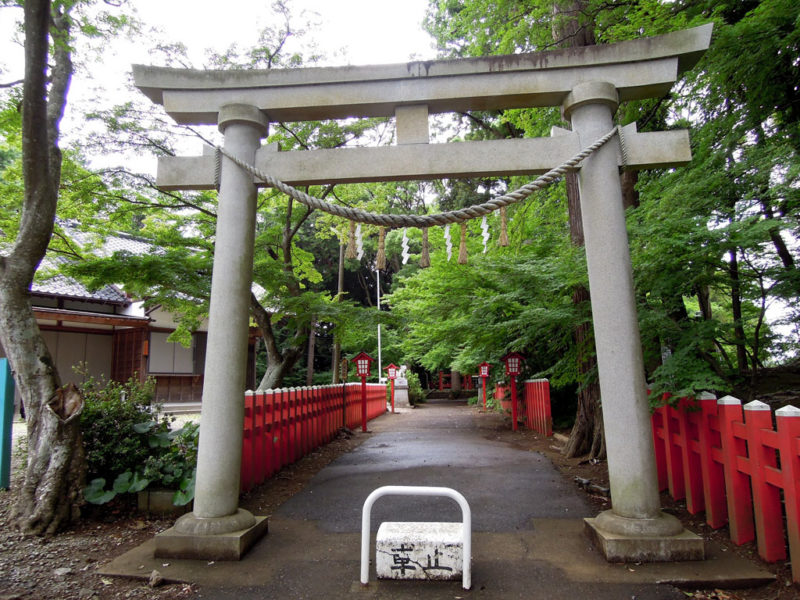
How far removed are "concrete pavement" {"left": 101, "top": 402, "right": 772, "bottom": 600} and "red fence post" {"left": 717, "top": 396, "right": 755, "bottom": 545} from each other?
0.91 feet

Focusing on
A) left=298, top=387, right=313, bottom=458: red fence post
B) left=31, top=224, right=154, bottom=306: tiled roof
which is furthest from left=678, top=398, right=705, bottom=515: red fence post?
left=31, top=224, right=154, bottom=306: tiled roof

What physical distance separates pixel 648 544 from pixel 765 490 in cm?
91

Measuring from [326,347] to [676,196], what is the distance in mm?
27048

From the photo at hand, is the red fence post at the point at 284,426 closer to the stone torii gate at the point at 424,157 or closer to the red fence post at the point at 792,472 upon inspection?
the stone torii gate at the point at 424,157

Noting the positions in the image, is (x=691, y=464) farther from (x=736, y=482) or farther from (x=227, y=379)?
(x=227, y=379)

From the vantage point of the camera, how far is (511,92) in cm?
448

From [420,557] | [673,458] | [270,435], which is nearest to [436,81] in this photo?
[420,557]

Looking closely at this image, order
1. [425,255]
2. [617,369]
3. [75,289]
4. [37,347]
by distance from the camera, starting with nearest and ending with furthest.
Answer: [617,369] < [425,255] < [37,347] < [75,289]

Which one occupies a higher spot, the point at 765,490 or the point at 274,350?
the point at 274,350

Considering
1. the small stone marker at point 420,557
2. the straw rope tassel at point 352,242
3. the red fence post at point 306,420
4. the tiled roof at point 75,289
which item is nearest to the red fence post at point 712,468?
the small stone marker at point 420,557

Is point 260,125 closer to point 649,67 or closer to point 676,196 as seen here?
point 649,67

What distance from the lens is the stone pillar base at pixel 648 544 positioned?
356 centimetres

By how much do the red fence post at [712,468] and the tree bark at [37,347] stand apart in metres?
5.89

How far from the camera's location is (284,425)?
7.46 m
